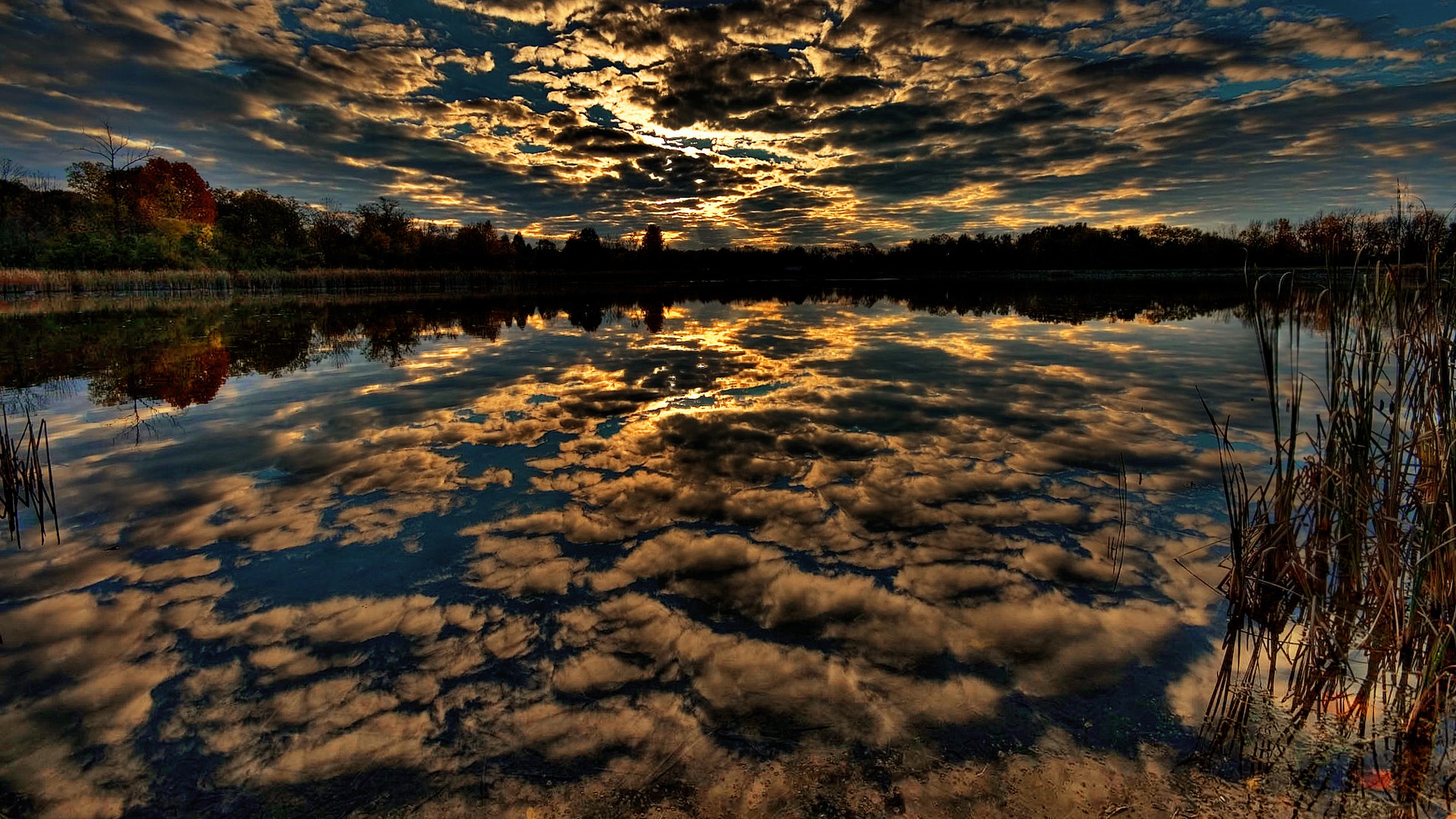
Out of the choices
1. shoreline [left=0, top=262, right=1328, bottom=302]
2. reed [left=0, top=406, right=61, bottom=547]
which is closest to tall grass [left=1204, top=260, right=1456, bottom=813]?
shoreline [left=0, top=262, right=1328, bottom=302]

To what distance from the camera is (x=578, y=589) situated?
4.94m

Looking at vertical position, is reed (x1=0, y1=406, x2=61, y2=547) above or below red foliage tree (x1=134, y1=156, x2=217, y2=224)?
below

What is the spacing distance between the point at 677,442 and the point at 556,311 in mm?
31248

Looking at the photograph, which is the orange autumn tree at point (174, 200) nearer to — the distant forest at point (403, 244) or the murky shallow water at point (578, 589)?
the distant forest at point (403, 244)

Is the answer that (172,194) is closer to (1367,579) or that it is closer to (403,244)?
(403,244)

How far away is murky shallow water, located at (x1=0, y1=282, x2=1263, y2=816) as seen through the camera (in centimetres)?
321

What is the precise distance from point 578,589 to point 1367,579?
5514mm

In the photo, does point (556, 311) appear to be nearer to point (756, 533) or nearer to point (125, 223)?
point (756, 533)

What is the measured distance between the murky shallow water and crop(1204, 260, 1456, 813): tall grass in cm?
43

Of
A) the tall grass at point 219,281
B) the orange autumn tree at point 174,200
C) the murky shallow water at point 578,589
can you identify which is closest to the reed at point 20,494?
the murky shallow water at point 578,589

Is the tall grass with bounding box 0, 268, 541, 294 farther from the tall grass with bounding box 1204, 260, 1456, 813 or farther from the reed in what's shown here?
the tall grass with bounding box 1204, 260, 1456, 813

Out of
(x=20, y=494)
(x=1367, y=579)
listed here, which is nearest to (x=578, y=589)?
(x=1367, y=579)

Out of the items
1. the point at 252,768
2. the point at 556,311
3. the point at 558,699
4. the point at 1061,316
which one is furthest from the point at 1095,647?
the point at 556,311

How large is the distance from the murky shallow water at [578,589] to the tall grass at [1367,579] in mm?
429
